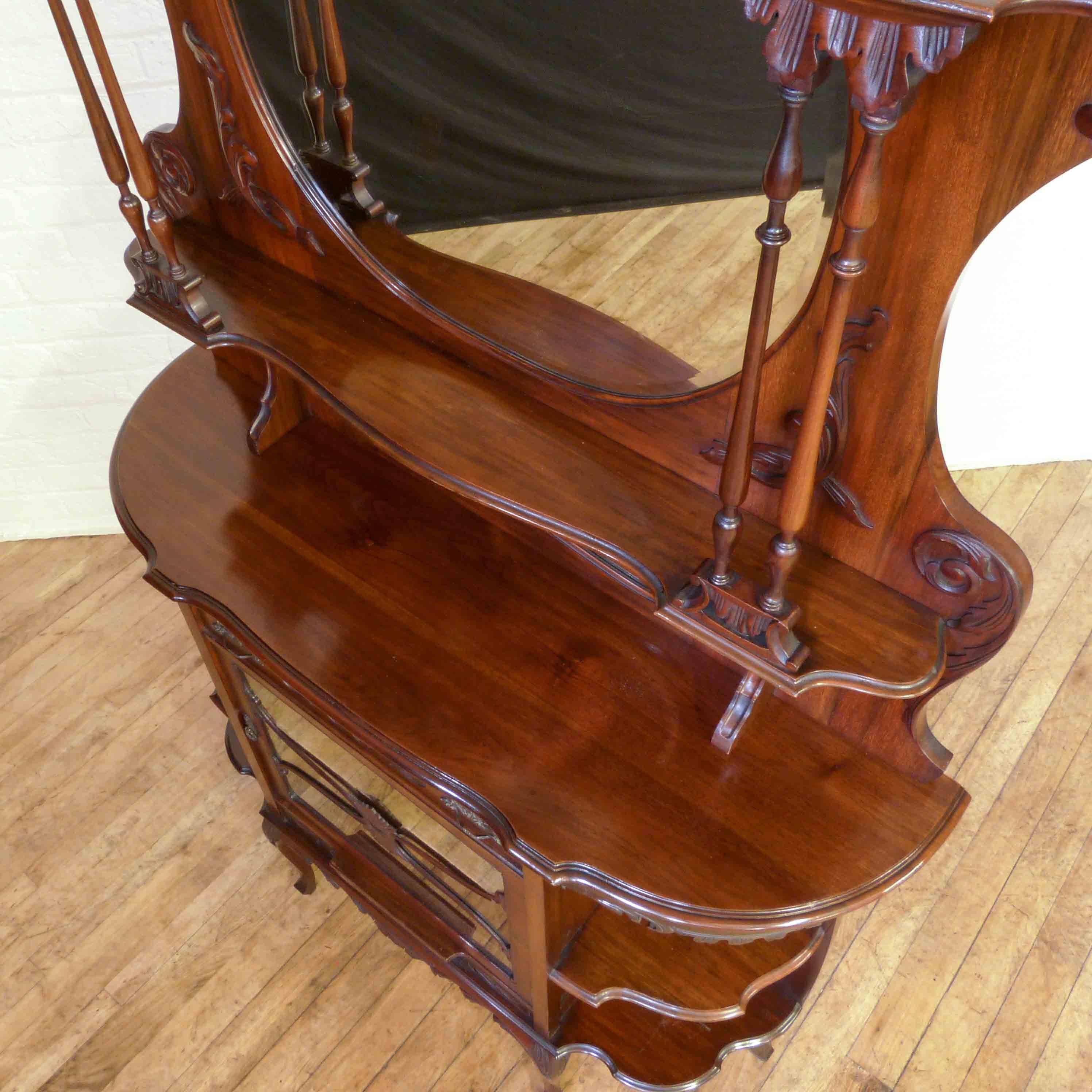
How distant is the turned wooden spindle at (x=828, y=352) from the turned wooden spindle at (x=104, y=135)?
2.73 feet

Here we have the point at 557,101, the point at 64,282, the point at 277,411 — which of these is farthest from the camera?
the point at 64,282

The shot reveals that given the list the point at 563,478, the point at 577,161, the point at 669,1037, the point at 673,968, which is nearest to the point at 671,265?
the point at 577,161

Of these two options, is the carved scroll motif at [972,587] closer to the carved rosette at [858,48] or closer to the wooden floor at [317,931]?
the carved rosette at [858,48]

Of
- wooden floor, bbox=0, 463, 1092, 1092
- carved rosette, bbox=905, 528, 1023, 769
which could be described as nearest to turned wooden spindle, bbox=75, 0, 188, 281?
carved rosette, bbox=905, 528, 1023, 769

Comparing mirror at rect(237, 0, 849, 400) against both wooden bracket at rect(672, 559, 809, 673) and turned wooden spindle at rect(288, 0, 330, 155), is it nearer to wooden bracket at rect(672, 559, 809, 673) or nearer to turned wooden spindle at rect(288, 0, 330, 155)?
turned wooden spindle at rect(288, 0, 330, 155)

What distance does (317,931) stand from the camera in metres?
1.89

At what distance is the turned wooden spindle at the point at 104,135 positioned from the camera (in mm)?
1135

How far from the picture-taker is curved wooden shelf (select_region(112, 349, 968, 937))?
1.12m

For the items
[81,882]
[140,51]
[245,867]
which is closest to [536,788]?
[245,867]

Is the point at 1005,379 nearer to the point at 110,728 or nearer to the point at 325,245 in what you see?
the point at 325,245

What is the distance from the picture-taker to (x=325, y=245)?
50.1 inches

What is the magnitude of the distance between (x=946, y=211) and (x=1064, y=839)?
1512 mm

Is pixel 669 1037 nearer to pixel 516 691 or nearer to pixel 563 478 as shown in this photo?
pixel 516 691

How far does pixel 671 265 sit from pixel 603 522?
254 millimetres
